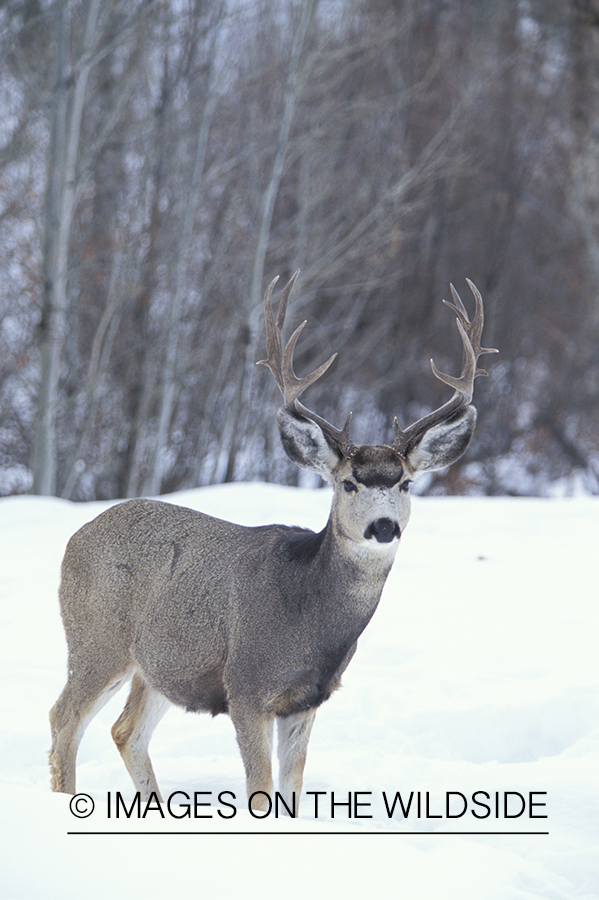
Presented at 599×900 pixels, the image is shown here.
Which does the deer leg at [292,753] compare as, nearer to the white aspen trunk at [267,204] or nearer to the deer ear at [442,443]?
the deer ear at [442,443]

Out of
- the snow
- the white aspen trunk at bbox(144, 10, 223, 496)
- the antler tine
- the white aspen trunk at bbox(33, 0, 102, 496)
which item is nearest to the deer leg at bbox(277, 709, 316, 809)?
the snow

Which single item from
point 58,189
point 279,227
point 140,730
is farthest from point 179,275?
point 140,730

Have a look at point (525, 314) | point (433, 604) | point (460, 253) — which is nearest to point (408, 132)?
point (460, 253)

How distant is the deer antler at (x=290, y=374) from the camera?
385 centimetres

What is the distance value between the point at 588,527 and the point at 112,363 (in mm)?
6772

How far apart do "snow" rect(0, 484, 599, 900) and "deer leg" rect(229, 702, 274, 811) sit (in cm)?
13

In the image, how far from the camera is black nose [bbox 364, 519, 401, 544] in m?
3.51

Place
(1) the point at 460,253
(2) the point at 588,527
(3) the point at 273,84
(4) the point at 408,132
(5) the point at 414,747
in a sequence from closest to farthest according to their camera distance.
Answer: (5) the point at 414,747 → (2) the point at 588,527 → (3) the point at 273,84 → (4) the point at 408,132 → (1) the point at 460,253

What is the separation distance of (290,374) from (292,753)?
4.99ft

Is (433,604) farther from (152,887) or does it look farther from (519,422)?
(519,422)

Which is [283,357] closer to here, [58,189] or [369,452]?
[369,452]

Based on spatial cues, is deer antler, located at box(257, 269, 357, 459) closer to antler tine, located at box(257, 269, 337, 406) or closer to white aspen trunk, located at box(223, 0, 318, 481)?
antler tine, located at box(257, 269, 337, 406)

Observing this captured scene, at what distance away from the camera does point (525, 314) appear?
16.9 m

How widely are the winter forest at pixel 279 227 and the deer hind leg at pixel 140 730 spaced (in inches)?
210
